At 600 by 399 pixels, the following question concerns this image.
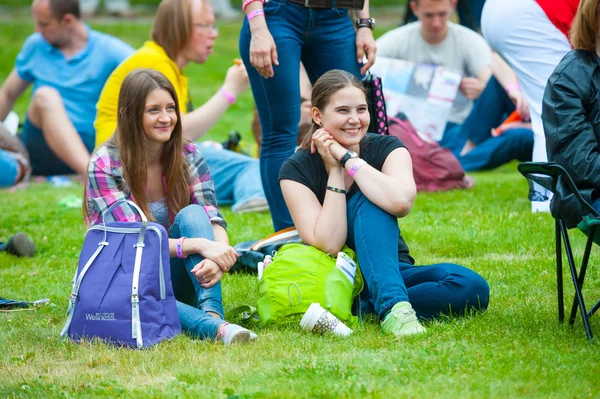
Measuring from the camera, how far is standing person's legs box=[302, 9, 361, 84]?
16.2 feet

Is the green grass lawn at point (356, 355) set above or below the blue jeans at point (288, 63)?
below

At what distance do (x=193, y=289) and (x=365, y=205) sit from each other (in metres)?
0.93

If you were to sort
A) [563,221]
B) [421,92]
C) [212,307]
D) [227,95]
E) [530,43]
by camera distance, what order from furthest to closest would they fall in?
[421,92]
[227,95]
[530,43]
[212,307]
[563,221]

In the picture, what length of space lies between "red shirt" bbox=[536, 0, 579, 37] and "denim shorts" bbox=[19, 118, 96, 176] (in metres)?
4.97

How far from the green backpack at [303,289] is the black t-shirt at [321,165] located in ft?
1.10

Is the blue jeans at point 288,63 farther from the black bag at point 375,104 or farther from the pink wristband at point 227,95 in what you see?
the pink wristband at point 227,95

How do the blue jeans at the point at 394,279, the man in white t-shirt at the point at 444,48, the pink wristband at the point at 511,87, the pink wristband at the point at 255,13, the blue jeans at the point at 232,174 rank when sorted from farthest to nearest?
the man in white t-shirt at the point at 444,48, the pink wristband at the point at 511,87, the blue jeans at the point at 232,174, the pink wristband at the point at 255,13, the blue jeans at the point at 394,279

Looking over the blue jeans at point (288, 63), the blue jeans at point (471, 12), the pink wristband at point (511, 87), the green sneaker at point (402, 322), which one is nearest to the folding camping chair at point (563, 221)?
the green sneaker at point (402, 322)

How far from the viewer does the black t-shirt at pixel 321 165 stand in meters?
4.41

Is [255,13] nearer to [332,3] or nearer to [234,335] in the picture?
[332,3]

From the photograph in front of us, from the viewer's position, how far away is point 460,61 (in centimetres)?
911

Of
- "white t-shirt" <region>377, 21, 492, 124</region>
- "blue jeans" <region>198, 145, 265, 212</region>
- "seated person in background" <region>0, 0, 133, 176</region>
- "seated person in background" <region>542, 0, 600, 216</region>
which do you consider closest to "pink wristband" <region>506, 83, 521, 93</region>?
"white t-shirt" <region>377, 21, 492, 124</region>

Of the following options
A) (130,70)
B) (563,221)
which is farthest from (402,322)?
(130,70)

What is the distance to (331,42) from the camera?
4.99m
